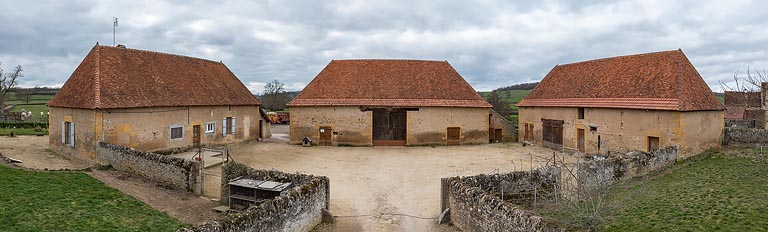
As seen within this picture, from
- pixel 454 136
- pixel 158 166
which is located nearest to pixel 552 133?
pixel 454 136

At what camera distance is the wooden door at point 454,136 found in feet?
91.8

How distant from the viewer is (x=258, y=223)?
8.58 metres

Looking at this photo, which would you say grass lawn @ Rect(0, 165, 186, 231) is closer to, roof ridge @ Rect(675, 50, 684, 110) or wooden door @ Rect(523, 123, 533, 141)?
roof ridge @ Rect(675, 50, 684, 110)

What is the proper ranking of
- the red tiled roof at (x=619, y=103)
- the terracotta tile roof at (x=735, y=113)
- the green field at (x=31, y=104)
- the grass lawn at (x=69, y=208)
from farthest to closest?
the green field at (x=31, y=104), the terracotta tile roof at (x=735, y=113), the red tiled roof at (x=619, y=103), the grass lawn at (x=69, y=208)

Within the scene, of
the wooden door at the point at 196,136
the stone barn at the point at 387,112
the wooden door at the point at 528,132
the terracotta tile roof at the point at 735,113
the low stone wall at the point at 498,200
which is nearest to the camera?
the low stone wall at the point at 498,200

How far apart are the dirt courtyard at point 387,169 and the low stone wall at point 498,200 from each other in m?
0.95

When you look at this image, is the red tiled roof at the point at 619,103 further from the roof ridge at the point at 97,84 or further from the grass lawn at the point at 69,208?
the roof ridge at the point at 97,84

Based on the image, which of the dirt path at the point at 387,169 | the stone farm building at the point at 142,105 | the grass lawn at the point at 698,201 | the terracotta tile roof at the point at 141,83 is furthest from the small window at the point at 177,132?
the grass lawn at the point at 698,201

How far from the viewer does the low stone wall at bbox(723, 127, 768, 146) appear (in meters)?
21.0

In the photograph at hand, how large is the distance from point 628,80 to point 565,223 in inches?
723

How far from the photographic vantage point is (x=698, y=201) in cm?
1113

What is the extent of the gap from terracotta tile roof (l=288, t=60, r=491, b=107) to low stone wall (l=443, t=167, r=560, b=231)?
14.9 m

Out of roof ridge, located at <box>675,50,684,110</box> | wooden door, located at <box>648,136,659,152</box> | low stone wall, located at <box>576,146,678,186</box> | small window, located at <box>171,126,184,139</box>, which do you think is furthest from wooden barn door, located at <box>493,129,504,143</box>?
small window, located at <box>171,126,184,139</box>

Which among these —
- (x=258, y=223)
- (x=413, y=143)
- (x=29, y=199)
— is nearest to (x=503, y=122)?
(x=413, y=143)
